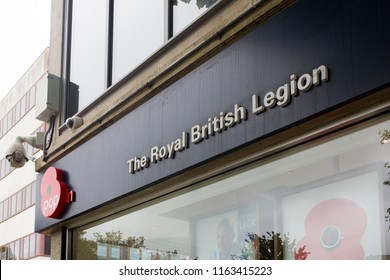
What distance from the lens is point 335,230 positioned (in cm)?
510

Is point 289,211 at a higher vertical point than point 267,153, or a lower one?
lower

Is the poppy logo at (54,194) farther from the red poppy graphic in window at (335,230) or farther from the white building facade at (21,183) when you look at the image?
the white building facade at (21,183)

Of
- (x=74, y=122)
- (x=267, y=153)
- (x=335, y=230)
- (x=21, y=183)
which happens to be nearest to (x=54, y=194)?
(x=74, y=122)

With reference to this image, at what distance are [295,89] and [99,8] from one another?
5064mm

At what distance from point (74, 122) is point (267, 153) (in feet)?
12.7

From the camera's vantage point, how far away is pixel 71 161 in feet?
29.2

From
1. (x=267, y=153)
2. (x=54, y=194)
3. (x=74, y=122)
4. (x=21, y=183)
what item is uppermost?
(x=21, y=183)

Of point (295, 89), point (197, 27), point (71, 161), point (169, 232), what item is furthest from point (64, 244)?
point (295, 89)

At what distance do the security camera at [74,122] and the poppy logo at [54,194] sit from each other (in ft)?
2.21

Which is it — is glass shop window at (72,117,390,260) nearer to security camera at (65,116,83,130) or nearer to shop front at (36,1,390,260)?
shop front at (36,1,390,260)

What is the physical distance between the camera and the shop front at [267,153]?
4.77 m

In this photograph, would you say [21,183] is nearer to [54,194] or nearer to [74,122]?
[54,194]

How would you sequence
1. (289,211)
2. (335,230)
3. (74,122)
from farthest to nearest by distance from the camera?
(74,122) → (289,211) → (335,230)
